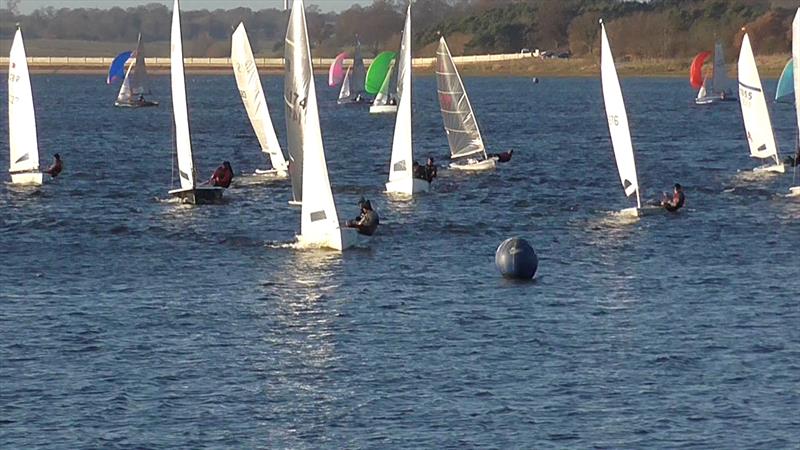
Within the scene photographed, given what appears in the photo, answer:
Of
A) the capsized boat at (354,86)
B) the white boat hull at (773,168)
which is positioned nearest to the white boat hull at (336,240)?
the white boat hull at (773,168)

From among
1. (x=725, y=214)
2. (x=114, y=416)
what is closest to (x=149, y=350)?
(x=114, y=416)

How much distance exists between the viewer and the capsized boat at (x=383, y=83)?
128m

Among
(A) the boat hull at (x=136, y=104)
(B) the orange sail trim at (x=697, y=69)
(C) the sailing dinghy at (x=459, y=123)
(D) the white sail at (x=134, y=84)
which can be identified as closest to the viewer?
(C) the sailing dinghy at (x=459, y=123)

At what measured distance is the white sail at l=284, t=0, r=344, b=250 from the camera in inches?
1972

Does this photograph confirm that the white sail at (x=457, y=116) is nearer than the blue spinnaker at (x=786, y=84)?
Yes

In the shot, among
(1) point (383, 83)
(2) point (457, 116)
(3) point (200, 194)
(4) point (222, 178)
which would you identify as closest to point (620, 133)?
(3) point (200, 194)

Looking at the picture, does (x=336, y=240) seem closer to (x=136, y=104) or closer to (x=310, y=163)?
(x=310, y=163)

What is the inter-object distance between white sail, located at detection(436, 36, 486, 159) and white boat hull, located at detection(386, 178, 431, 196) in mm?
10964

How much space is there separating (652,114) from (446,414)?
108675 mm

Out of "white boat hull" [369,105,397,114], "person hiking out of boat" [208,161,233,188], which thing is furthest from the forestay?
"white boat hull" [369,105,397,114]

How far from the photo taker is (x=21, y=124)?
233 feet

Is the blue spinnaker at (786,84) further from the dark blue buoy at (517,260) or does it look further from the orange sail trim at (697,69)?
the dark blue buoy at (517,260)

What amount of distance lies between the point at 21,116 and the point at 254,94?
33.6 feet

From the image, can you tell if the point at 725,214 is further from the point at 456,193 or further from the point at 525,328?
the point at 525,328
